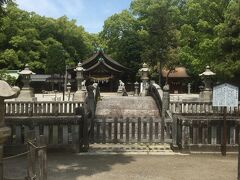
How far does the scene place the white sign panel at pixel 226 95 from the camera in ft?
33.1

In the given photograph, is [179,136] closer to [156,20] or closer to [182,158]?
[182,158]

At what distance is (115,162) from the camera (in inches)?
361

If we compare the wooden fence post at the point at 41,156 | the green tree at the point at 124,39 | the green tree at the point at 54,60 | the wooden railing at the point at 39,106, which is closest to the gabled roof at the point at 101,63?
the green tree at the point at 54,60

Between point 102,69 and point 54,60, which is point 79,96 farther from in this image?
point 54,60

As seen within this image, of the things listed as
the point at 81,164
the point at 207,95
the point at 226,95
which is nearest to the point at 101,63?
the point at 207,95

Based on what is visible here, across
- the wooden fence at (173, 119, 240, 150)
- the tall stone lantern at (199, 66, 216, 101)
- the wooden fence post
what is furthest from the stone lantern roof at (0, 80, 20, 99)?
the tall stone lantern at (199, 66, 216, 101)

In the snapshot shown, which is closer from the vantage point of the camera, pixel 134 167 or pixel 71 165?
pixel 134 167

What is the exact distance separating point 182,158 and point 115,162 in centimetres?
178

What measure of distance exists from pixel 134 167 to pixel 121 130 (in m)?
2.74

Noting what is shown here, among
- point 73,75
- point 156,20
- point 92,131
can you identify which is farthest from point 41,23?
point 92,131

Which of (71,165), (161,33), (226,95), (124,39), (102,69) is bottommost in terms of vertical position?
(71,165)

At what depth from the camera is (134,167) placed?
28.2 ft

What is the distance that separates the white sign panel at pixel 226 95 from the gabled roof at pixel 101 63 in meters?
41.1

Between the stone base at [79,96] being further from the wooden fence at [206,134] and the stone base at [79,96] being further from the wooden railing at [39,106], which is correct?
the wooden fence at [206,134]
